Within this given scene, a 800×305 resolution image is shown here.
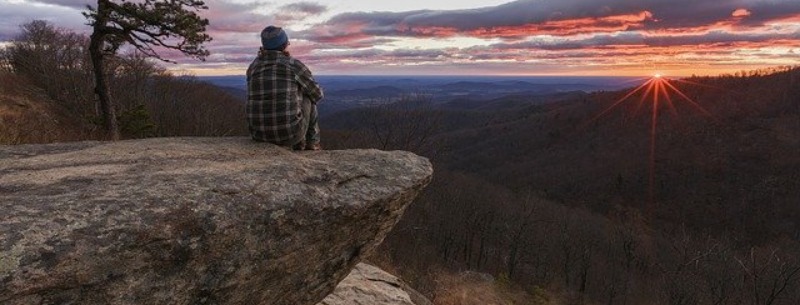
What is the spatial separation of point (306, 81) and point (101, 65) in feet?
39.4

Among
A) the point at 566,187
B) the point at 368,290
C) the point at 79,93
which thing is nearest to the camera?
the point at 368,290

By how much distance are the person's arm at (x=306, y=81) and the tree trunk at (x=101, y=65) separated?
34.4ft

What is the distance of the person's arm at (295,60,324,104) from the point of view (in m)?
7.62

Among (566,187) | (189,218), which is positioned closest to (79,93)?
(189,218)

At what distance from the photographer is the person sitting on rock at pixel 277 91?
746cm

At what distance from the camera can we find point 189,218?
4922 mm

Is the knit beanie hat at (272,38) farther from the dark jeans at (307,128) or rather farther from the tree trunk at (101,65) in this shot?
the tree trunk at (101,65)

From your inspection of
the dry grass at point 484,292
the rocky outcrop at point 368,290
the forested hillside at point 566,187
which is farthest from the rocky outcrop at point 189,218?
the dry grass at point 484,292

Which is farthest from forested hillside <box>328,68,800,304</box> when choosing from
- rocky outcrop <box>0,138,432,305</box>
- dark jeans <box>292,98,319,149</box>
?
rocky outcrop <box>0,138,432,305</box>

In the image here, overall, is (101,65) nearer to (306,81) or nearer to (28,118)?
(28,118)

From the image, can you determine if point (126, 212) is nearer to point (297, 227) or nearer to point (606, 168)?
point (297, 227)

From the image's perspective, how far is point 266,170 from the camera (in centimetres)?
623

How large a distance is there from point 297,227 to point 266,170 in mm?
844

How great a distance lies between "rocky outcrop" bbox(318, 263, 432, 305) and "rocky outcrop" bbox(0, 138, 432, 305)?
3.38m
